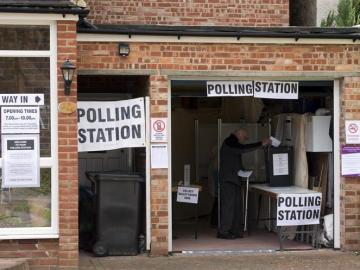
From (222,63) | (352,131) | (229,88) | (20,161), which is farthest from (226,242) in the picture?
(20,161)

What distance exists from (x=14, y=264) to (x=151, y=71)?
10.7 ft

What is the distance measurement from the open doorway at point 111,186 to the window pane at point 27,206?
3.49 ft

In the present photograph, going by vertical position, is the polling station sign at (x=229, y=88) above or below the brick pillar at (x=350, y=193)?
above

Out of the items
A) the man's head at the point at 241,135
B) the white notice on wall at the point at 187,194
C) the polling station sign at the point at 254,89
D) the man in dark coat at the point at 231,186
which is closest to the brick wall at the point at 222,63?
the polling station sign at the point at 254,89

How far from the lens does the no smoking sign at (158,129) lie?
9.48 meters

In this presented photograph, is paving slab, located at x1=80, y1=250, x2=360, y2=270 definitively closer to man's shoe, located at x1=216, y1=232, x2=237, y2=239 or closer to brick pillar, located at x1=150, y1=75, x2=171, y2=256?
brick pillar, located at x1=150, y1=75, x2=171, y2=256

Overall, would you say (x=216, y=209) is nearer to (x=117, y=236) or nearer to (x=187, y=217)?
(x=187, y=217)

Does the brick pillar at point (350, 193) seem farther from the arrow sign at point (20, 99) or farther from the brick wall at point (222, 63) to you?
the arrow sign at point (20, 99)

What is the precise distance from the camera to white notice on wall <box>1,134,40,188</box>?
27.6ft

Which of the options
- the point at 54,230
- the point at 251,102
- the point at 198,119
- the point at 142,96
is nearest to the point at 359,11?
the point at 251,102

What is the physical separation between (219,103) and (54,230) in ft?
19.2

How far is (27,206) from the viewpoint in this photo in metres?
8.59

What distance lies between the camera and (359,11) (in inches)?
484

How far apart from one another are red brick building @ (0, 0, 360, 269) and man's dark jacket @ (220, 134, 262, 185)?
1.24m
